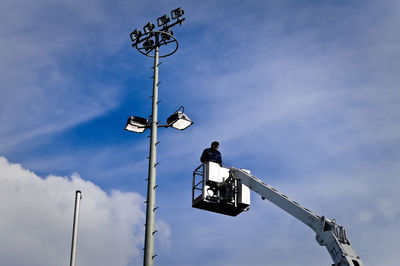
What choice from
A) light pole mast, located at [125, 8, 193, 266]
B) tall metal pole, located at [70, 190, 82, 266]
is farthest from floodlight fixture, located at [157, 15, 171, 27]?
tall metal pole, located at [70, 190, 82, 266]

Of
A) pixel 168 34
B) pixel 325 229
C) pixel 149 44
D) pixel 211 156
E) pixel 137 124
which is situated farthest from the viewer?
pixel 211 156

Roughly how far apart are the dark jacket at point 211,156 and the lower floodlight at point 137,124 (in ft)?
11.0

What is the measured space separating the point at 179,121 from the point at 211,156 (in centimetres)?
308

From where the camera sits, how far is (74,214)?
18.3 metres

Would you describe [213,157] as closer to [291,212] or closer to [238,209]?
[238,209]

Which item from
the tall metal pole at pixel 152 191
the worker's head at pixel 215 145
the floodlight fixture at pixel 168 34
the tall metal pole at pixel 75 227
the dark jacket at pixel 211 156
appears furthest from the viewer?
the worker's head at pixel 215 145

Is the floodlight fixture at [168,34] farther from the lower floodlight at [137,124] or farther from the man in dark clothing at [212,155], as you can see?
the man in dark clothing at [212,155]

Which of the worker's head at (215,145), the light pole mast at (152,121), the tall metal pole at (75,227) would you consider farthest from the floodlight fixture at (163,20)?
the tall metal pole at (75,227)

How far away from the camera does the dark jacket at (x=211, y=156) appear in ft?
65.4

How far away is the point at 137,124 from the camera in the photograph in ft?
56.8

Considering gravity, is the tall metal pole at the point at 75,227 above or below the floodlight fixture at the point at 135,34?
below

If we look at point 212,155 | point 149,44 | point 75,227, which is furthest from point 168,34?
point 75,227

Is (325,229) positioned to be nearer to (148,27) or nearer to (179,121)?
(179,121)

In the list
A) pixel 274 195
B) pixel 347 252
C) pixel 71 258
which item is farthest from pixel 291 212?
pixel 71 258
